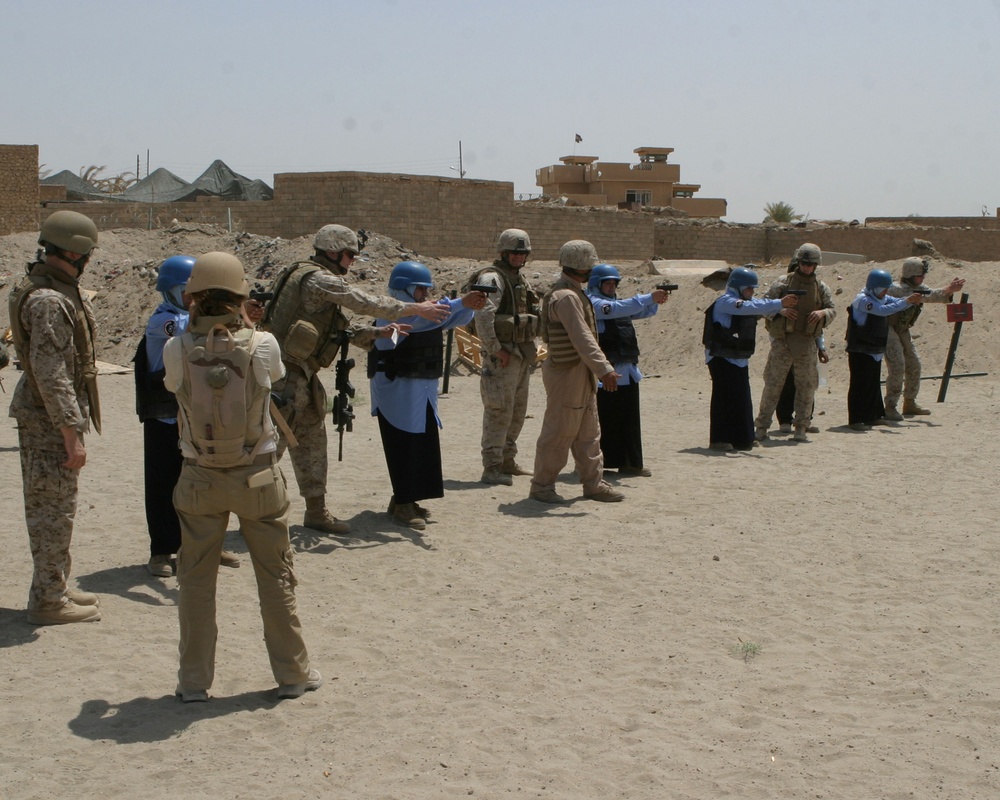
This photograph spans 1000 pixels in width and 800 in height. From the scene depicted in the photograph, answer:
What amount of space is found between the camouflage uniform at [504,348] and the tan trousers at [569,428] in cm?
59

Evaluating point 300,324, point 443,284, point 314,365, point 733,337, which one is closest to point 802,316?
point 733,337

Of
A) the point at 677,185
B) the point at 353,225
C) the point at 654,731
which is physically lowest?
the point at 654,731

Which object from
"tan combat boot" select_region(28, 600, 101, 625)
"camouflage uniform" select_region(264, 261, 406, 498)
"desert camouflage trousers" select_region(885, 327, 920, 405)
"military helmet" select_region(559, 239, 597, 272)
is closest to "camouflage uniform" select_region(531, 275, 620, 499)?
"military helmet" select_region(559, 239, 597, 272)

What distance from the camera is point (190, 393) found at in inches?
158

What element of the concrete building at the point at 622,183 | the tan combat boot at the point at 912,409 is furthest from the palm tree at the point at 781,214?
the tan combat boot at the point at 912,409

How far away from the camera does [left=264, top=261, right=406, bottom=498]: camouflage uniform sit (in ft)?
20.0

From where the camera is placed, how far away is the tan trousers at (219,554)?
4047 millimetres

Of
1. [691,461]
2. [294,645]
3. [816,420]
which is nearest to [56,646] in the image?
[294,645]

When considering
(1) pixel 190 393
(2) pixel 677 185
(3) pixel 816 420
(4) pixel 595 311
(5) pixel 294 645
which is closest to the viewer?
(1) pixel 190 393

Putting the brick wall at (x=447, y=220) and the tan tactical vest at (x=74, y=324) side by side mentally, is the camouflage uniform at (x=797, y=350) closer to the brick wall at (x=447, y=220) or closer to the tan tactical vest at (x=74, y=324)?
the tan tactical vest at (x=74, y=324)

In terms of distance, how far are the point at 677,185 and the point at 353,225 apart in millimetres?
26997

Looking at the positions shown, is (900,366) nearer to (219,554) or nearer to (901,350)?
(901,350)

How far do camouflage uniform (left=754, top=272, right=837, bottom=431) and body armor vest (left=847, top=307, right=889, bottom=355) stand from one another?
71cm

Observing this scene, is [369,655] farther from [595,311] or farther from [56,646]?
[595,311]
